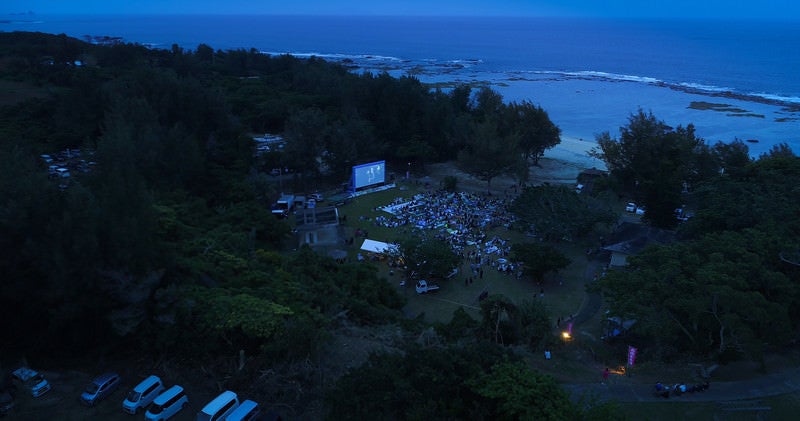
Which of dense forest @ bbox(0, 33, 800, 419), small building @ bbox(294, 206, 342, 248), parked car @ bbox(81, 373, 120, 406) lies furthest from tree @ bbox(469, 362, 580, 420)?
small building @ bbox(294, 206, 342, 248)

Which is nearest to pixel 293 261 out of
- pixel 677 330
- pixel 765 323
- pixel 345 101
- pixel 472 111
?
pixel 677 330

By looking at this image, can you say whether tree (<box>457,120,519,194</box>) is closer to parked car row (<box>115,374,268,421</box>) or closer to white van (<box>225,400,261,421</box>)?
parked car row (<box>115,374,268,421</box>)

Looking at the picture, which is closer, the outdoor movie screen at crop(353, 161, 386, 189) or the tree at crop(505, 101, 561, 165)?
the outdoor movie screen at crop(353, 161, 386, 189)

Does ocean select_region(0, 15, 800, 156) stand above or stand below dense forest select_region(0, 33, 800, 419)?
above

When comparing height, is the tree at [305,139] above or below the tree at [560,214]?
above

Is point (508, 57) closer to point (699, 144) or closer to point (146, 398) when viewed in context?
point (699, 144)

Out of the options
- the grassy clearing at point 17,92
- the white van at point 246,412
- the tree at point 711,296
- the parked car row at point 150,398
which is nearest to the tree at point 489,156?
the tree at point 711,296

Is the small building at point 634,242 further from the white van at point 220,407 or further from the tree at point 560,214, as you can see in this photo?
the white van at point 220,407
